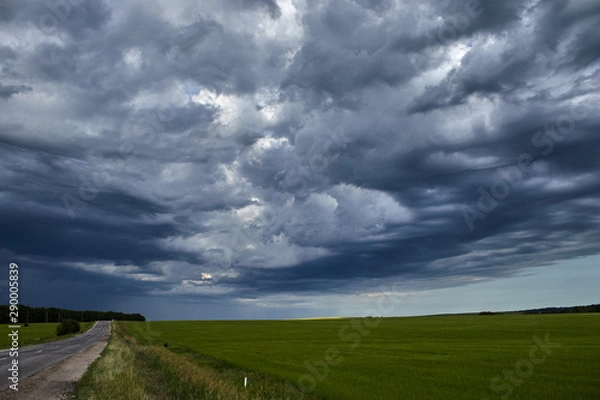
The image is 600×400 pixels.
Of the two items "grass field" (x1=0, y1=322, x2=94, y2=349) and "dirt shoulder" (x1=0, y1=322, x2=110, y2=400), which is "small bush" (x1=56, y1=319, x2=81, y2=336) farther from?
"dirt shoulder" (x1=0, y1=322, x2=110, y2=400)

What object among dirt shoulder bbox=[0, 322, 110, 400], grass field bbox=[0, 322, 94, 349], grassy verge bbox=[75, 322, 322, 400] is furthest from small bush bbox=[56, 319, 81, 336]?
grassy verge bbox=[75, 322, 322, 400]

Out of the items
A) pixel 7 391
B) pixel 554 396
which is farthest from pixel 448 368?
pixel 7 391

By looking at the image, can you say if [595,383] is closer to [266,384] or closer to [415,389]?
[415,389]

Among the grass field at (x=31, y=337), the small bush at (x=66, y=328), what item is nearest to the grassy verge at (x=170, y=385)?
the grass field at (x=31, y=337)

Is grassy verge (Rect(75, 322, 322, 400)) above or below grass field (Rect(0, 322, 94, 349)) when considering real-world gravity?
above

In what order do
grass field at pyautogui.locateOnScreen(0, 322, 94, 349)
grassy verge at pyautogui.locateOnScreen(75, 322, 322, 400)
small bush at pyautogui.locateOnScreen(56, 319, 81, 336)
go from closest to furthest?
1. grassy verge at pyautogui.locateOnScreen(75, 322, 322, 400)
2. grass field at pyautogui.locateOnScreen(0, 322, 94, 349)
3. small bush at pyautogui.locateOnScreen(56, 319, 81, 336)

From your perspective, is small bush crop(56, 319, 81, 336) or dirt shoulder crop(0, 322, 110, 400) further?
small bush crop(56, 319, 81, 336)

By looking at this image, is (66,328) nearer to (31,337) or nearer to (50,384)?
(31,337)

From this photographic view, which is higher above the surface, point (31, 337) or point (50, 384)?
point (50, 384)

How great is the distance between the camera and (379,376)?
2753 cm

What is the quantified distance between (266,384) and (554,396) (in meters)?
13.6

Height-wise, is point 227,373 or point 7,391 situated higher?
point 7,391

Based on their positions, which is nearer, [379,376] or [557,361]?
Answer: [379,376]

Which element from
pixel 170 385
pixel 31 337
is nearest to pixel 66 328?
pixel 31 337
